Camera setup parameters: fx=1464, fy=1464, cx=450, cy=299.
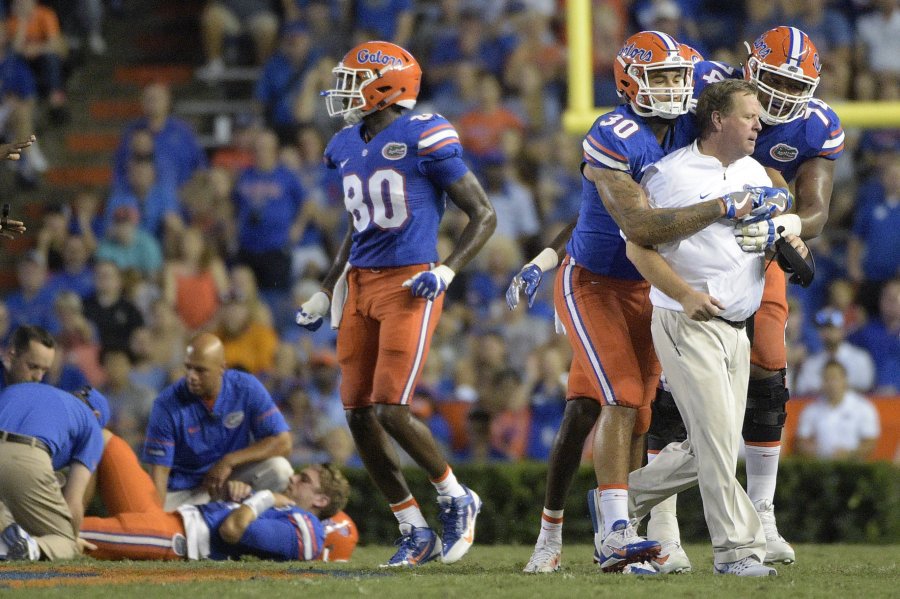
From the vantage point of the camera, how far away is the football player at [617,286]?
5.00 metres

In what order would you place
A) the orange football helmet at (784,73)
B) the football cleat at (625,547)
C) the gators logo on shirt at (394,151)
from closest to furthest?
the football cleat at (625,547)
the orange football helmet at (784,73)
the gators logo on shirt at (394,151)

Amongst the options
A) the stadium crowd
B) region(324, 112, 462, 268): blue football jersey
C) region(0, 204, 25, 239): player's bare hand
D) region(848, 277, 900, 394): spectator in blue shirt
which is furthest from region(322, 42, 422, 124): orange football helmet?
region(848, 277, 900, 394): spectator in blue shirt

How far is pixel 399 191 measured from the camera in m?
5.86

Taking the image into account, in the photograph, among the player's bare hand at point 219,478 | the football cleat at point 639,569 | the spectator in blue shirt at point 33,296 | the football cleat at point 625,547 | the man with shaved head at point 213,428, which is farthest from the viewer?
the spectator in blue shirt at point 33,296

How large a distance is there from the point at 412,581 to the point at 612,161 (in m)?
1.59

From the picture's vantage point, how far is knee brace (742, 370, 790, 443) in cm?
564

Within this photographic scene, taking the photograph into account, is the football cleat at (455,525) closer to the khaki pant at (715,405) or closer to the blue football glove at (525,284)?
the blue football glove at (525,284)

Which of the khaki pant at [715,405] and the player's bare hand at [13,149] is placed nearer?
the khaki pant at [715,405]

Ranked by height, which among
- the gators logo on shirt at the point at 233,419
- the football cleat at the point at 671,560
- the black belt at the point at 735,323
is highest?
the black belt at the point at 735,323

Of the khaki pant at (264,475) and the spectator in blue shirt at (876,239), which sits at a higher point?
the spectator in blue shirt at (876,239)

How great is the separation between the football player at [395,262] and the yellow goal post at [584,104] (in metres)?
2.82

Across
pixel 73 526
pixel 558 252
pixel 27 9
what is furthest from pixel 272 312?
pixel 558 252

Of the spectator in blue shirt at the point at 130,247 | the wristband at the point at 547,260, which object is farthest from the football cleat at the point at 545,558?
the spectator in blue shirt at the point at 130,247

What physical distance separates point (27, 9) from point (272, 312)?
374cm
